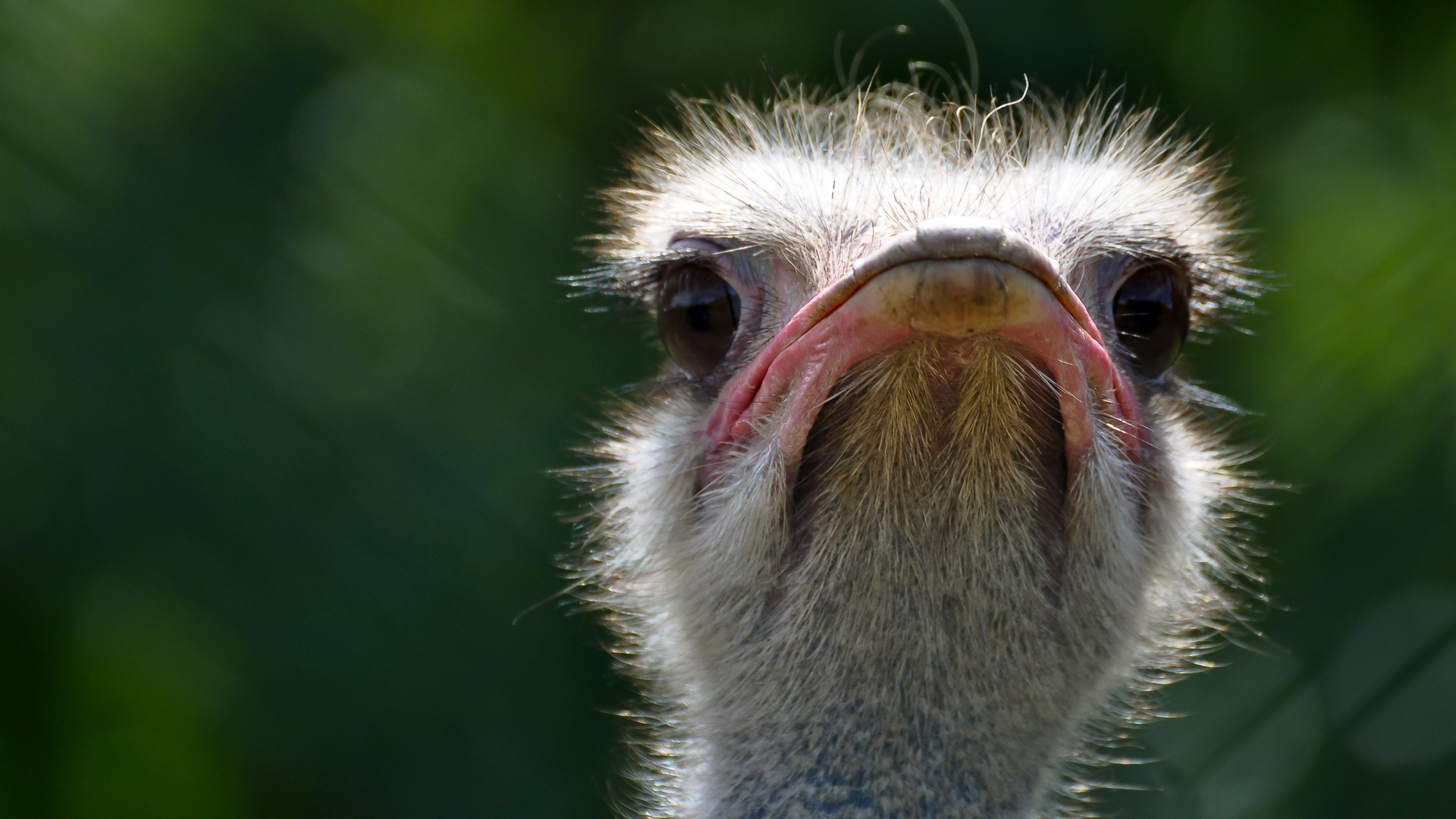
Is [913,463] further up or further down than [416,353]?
further down

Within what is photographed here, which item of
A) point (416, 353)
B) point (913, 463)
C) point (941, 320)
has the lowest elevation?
point (913, 463)

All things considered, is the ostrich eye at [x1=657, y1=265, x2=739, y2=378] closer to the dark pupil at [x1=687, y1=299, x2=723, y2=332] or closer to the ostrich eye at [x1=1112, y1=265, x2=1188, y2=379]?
the dark pupil at [x1=687, y1=299, x2=723, y2=332]

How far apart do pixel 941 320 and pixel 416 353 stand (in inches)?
96.3

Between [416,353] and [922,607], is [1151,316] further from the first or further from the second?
[416,353]

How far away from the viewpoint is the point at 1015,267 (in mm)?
1115

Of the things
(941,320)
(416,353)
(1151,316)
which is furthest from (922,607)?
(416,353)

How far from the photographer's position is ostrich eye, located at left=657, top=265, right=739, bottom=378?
5.37 feet

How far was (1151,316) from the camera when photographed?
164 cm

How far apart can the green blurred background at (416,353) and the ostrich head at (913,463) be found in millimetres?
1223

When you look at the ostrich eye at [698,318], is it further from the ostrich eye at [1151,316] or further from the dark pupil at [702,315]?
the ostrich eye at [1151,316]

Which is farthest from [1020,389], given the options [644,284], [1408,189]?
[1408,189]

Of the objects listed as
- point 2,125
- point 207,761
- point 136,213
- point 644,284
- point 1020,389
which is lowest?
point 207,761

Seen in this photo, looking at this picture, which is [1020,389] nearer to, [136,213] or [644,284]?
[644,284]

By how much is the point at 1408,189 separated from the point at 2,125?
362 cm
